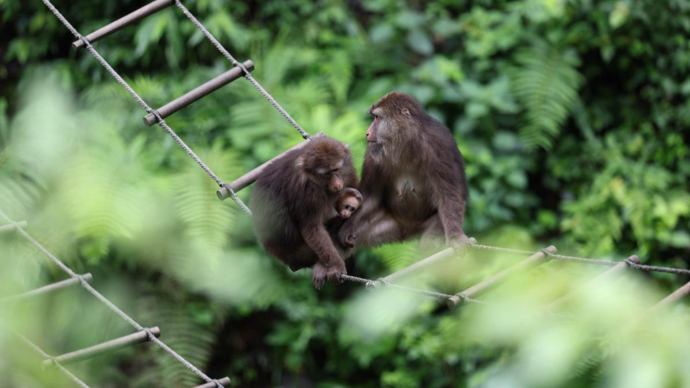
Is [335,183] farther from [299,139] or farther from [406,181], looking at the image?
[299,139]

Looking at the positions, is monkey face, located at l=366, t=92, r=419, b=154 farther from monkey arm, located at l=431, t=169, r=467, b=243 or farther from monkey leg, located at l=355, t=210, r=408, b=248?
monkey leg, located at l=355, t=210, r=408, b=248

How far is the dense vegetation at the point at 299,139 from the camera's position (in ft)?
22.4

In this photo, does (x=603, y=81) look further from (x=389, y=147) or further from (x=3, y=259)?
(x=3, y=259)

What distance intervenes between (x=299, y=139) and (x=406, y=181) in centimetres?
254

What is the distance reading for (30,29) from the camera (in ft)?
27.7

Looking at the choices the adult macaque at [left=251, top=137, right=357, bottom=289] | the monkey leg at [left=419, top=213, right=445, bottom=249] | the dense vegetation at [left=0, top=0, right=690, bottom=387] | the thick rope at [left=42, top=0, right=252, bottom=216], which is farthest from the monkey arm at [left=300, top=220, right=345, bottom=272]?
the dense vegetation at [left=0, top=0, right=690, bottom=387]

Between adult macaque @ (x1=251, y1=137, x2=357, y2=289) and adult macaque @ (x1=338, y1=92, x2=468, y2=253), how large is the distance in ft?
0.56

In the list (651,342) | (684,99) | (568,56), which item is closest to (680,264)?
(684,99)

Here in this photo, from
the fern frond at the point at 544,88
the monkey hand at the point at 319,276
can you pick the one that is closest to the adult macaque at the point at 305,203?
the monkey hand at the point at 319,276

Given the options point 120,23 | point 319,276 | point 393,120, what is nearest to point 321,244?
point 319,276

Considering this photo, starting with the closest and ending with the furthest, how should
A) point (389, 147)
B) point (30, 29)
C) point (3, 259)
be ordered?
point (3, 259)
point (389, 147)
point (30, 29)

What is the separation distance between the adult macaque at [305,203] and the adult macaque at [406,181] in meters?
0.17

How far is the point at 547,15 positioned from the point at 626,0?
67cm

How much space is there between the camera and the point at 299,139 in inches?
282
